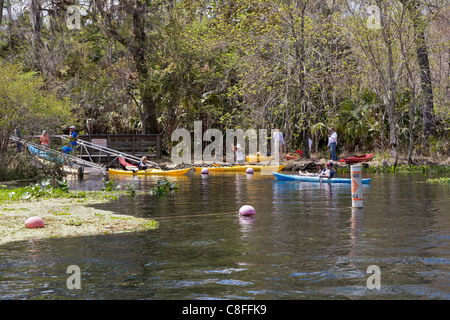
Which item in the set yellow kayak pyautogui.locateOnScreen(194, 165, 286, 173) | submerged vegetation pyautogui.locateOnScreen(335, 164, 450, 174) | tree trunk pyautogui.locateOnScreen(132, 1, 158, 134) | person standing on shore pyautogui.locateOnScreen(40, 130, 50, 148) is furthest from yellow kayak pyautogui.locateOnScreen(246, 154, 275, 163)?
person standing on shore pyautogui.locateOnScreen(40, 130, 50, 148)

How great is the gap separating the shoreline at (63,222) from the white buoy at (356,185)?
463 cm

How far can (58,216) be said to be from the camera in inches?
477

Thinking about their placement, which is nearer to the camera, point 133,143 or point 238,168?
point 238,168

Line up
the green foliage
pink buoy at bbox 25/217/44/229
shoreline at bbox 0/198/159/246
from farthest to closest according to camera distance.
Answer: the green foliage < pink buoy at bbox 25/217/44/229 < shoreline at bbox 0/198/159/246

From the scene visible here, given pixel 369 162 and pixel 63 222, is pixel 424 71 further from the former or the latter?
pixel 63 222

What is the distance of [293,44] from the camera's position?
3172 cm

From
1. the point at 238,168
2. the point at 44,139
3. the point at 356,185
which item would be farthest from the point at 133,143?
the point at 356,185

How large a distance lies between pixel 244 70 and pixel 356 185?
20.2 m

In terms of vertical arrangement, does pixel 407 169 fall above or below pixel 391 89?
below

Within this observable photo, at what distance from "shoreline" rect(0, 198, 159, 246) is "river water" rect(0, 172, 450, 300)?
45 centimetres

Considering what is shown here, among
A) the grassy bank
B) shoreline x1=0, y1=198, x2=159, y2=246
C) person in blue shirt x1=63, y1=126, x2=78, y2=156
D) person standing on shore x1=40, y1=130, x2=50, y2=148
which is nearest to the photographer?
shoreline x1=0, y1=198, x2=159, y2=246

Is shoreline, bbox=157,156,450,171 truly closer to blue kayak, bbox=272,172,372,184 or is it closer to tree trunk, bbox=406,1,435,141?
tree trunk, bbox=406,1,435,141

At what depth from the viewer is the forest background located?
27.4 meters

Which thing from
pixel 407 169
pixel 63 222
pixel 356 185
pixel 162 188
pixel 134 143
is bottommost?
pixel 63 222
